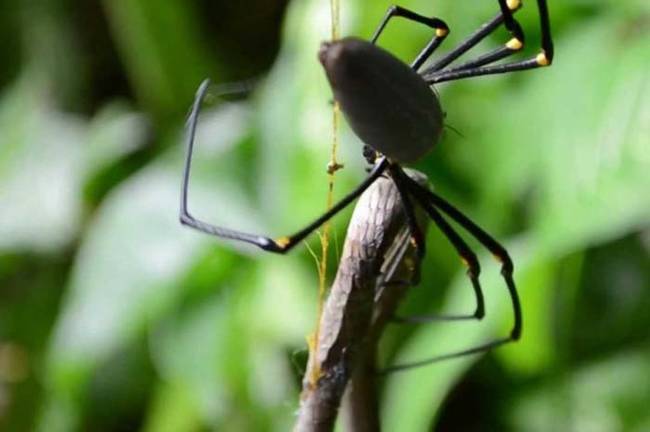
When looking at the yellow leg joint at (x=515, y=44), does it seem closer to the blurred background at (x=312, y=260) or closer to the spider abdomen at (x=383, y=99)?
the spider abdomen at (x=383, y=99)

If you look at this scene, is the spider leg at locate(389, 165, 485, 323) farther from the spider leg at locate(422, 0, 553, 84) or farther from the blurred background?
the blurred background

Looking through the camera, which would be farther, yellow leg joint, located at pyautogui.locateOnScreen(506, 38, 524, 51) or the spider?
yellow leg joint, located at pyautogui.locateOnScreen(506, 38, 524, 51)

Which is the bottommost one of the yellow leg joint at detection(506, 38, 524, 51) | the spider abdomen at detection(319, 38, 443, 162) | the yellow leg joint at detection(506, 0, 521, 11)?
the yellow leg joint at detection(506, 38, 524, 51)

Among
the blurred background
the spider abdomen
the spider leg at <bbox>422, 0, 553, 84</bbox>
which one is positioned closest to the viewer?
the spider abdomen

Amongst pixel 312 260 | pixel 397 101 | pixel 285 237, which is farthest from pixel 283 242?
pixel 312 260

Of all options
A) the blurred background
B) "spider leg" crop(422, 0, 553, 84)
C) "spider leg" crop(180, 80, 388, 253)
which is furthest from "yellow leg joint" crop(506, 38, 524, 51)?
the blurred background

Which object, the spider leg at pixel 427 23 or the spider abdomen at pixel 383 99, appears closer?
the spider abdomen at pixel 383 99

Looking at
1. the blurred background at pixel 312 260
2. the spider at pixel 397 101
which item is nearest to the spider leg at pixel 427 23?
the spider at pixel 397 101
